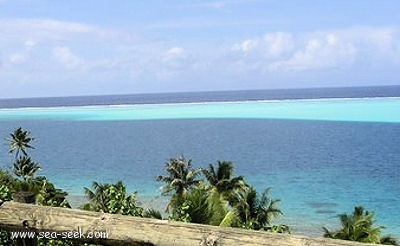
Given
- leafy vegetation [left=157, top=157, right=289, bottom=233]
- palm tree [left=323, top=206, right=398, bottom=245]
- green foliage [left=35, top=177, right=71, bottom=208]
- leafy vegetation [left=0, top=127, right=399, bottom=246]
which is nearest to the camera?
green foliage [left=35, top=177, right=71, bottom=208]

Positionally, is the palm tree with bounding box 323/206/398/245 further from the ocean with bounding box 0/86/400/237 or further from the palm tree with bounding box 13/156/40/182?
the palm tree with bounding box 13/156/40/182

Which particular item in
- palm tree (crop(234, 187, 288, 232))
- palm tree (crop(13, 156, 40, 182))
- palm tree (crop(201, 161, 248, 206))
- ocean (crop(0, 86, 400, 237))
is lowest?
palm tree (crop(234, 187, 288, 232))

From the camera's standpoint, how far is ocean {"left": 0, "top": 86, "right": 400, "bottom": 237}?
53344 millimetres

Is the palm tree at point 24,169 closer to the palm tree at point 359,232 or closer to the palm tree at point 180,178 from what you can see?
the palm tree at point 180,178

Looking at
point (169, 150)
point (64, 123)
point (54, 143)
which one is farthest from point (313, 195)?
point (64, 123)

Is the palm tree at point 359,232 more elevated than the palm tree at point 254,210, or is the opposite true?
the palm tree at point 254,210

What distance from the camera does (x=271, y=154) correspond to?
302 ft

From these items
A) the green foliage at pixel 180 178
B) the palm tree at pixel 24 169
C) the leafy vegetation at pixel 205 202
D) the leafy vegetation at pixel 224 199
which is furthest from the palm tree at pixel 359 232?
the palm tree at pixel 24 169

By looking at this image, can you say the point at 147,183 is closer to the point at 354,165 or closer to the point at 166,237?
the point at 354,165

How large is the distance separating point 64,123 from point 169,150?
7818cm

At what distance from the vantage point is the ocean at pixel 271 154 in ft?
175

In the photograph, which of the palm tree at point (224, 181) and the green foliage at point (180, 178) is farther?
the green foliage at point (180, 178)

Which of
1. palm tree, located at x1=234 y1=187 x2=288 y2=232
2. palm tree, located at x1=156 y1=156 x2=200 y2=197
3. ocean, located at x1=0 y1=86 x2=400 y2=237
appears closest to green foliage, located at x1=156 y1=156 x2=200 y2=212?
palm tree, located at x1=156 y1=156 x2=200 y2=197

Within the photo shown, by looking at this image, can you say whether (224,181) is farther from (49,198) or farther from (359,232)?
(49,198)
